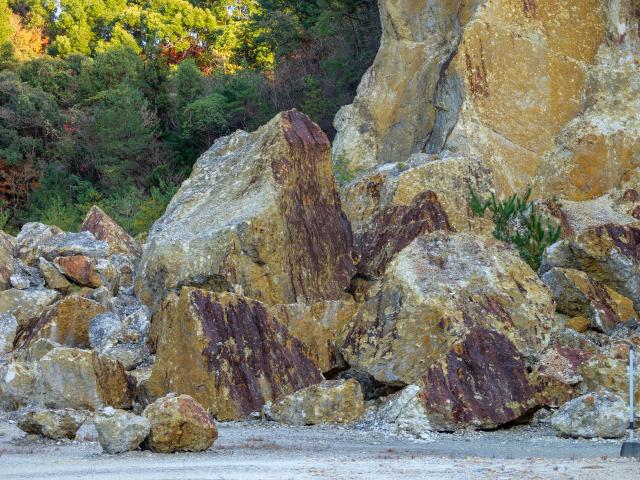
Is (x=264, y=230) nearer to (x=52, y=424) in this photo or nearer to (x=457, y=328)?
(x=457, y=328)

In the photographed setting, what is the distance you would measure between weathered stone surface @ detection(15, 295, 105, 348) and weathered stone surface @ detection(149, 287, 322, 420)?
3.29m

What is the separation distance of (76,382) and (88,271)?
230 inches

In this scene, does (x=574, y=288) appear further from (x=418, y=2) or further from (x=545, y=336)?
(x=418, y=2)

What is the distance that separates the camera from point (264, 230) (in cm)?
1677

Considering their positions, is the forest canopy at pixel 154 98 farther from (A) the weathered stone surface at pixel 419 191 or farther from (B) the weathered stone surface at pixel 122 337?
(B) the weathered stone surface at pixel 122 337

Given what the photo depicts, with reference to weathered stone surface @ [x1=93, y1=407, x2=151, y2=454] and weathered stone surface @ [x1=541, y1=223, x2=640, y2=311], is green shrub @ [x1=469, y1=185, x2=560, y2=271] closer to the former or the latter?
weathered stone surface @ [x1=541, y1=223, x2=640, y2=311]

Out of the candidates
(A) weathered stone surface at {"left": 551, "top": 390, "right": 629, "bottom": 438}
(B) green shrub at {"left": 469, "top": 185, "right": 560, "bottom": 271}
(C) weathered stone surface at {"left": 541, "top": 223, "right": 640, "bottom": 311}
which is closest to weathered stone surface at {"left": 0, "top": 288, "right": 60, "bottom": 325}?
(B) green shrub at {"left": 469, "top": 185, "right": 560, "bottom": 271}

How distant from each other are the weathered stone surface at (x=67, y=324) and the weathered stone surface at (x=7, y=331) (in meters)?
0.11

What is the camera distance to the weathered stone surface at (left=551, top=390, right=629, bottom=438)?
10625mm

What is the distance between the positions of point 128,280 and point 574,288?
307 inches

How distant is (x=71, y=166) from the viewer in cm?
3766

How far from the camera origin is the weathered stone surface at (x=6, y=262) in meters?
18.5

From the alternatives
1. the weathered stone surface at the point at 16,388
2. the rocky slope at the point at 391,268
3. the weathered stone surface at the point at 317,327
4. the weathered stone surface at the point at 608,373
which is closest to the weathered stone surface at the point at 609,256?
the rocky slope at the point at 391,268

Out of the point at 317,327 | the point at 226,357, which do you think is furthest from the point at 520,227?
the point at 226,357
